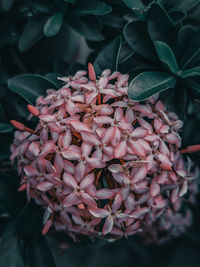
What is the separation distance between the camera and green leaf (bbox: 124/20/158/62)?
67 centimetres

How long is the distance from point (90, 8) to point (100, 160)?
0.40 meters

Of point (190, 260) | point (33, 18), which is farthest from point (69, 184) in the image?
point (190, 260)

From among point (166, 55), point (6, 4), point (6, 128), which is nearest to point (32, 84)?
point (6, 128)

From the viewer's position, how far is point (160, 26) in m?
0.66

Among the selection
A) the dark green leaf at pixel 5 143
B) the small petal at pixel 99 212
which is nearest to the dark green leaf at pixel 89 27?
the dark green leaf at pixel 5 143

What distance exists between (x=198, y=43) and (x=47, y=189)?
0.45m

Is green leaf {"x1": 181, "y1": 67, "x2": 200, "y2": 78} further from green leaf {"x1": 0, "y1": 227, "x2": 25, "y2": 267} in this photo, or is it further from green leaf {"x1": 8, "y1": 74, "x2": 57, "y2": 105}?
green leaf {"x1": 0, "y1": 227, "x2": 25, "y2": 267}

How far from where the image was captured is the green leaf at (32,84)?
2.39 ft

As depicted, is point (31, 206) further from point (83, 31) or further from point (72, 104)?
point (83, 31)

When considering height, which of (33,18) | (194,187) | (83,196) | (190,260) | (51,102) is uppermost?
(33,18)

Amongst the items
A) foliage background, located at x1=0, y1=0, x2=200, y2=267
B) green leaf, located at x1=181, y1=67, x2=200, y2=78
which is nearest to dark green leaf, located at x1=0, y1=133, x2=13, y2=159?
foliage background, located at x1=0, y1=0, x2=200, y2=267

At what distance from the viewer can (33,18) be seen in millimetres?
796

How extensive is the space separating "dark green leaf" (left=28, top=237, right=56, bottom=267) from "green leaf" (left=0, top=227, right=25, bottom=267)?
0.09ft

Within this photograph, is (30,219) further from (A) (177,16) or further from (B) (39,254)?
(A) (177,16)
